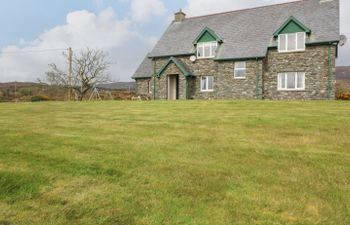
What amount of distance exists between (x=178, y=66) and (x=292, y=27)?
430 inches

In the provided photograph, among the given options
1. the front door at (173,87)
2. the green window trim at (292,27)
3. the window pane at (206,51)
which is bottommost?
the front door at (173,87)

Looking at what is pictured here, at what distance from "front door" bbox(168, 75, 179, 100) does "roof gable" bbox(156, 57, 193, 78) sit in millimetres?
1154

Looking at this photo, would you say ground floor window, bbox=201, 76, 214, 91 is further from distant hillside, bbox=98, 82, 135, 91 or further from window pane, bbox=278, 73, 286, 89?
distant hillside, bbox=98, 82, 135, 91

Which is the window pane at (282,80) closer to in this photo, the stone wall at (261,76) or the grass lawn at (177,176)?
the stone wall at (261,76)

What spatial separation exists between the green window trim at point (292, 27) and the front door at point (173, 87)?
10.9 m

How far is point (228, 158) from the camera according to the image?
25.3ft

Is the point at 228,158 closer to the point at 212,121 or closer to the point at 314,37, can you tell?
the point at 212,121

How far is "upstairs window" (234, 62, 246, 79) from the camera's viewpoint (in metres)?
29.4

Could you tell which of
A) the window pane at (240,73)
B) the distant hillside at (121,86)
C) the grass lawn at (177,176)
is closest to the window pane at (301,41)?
the window pane at (240,73)

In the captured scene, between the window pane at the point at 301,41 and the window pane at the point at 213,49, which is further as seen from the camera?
the window pane at the point at 213,49

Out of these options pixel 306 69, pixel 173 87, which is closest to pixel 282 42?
pixel 306 69

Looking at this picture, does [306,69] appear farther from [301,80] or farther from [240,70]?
[240,70]

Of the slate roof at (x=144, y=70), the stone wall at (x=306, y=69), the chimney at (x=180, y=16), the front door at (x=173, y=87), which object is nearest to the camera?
the stone wall at (x=306, y=69)

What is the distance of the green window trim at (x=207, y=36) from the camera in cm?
3143
